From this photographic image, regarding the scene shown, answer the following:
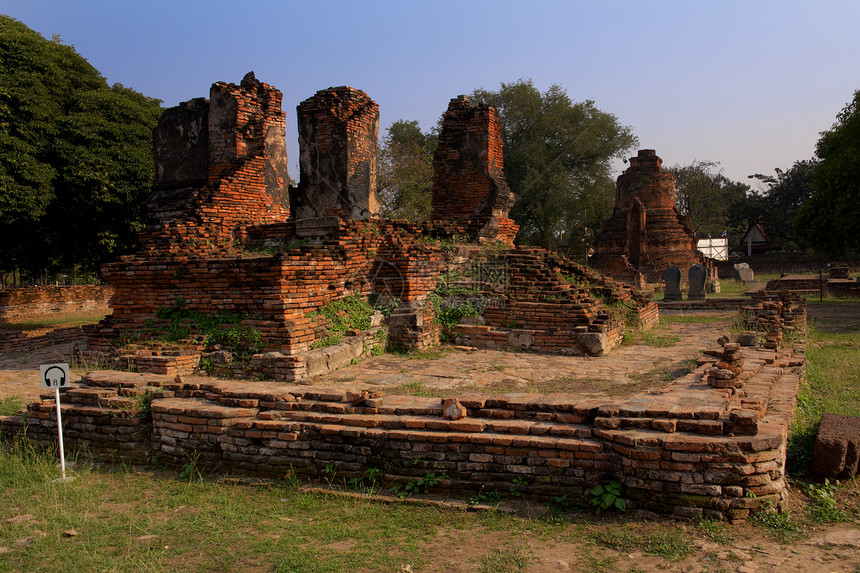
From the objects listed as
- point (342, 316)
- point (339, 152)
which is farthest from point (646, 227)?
point (342, 316)

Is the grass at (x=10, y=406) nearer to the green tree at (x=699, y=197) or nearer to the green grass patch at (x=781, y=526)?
the green grass patch at (x=781, y=526)

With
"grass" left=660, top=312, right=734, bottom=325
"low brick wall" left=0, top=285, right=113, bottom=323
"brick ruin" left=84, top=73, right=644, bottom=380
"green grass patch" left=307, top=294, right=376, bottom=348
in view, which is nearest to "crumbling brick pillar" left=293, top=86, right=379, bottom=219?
"brick ruin" left=84, top=73, right=644, bottom=380

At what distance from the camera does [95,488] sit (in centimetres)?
434

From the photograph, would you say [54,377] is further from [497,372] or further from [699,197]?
[699,197]

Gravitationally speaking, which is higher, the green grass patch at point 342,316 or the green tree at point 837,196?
the green tree at point 837,196

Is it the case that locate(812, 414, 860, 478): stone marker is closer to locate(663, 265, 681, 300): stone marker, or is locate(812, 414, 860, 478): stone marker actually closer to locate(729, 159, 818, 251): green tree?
locate(663, 265, 681, 300): stone marker

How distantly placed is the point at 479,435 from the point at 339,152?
820 cm

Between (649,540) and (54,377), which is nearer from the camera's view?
(649,540)

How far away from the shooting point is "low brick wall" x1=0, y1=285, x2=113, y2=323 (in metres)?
19.3

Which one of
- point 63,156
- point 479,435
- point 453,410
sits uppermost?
point 63,156

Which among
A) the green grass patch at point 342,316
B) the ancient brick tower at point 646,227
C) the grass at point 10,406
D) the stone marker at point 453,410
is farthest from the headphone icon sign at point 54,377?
the ancient brick tower at point 646,227

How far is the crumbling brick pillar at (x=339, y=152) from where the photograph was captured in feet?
36.3

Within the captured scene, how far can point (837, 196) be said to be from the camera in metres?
17.2

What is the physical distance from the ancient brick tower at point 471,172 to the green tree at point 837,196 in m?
11.1
